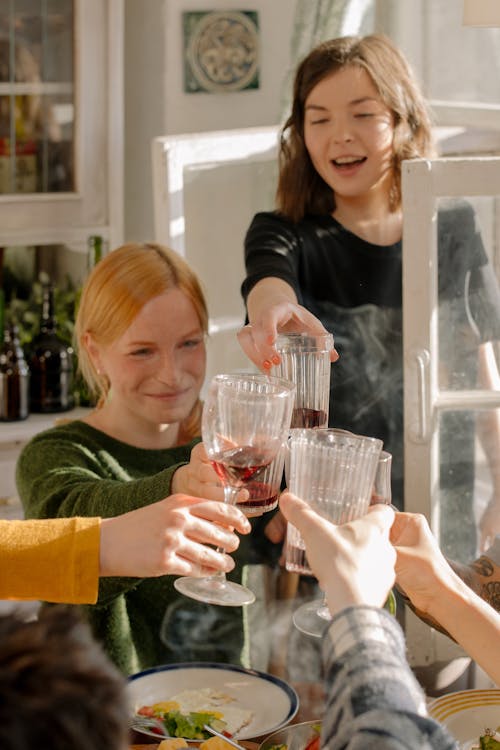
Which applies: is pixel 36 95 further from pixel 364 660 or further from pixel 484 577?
pixel 364 660

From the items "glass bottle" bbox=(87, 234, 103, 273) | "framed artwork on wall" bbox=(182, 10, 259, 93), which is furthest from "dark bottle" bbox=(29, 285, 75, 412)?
"framed artwork on wall" bbox=(182, 10, 259, 93)

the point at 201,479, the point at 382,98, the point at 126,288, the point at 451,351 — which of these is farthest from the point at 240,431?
the point at 382,98

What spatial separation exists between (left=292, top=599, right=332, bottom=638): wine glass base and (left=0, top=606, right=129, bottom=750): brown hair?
0.55 metres

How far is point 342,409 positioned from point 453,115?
1169 millimetres

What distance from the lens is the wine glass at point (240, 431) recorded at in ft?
3.63

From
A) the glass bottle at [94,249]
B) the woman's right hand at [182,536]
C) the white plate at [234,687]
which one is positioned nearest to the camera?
the woman's right hand at [182,536]

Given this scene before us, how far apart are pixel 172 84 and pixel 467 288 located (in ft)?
4.85

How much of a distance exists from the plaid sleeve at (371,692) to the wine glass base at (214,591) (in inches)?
12.9

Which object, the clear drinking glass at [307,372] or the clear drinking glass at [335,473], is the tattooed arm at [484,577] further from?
the clear drinking glass at [335,473]

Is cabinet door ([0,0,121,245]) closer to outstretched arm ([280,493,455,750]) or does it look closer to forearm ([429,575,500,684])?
forearm ([429,575,500,684])

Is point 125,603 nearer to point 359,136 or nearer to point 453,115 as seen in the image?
point 359,136

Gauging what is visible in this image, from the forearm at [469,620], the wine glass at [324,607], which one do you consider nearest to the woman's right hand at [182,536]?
the wine glass at [324,607]

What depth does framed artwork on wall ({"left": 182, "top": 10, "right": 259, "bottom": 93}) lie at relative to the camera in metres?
3.22

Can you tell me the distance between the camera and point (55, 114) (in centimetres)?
310
